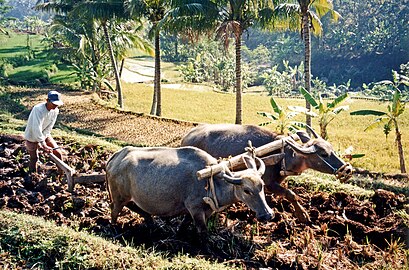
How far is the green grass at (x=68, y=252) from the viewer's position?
473 cm

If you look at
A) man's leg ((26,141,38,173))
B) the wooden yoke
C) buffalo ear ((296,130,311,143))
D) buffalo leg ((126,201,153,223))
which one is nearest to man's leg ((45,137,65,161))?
man's leg ((26,141,38,173))

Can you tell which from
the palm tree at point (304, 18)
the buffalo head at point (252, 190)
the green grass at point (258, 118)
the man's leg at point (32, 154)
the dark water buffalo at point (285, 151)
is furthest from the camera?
the green grass at point (258, 118)

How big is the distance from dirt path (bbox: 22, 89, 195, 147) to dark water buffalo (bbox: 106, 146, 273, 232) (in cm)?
596

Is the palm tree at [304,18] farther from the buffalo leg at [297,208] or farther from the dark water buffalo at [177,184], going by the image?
the dark water buffalo at [177,184]

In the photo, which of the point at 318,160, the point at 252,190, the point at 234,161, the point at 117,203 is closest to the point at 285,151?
the point at 318,160

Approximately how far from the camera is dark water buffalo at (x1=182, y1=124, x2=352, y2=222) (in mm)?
5922

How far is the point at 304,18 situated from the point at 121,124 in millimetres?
6658

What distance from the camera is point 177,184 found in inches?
216

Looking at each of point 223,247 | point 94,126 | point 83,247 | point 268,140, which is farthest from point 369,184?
point 94,126

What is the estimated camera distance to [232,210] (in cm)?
633

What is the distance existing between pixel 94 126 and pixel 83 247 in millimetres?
9774

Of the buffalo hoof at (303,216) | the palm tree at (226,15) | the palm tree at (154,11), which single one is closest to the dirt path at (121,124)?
the palm tree at (154,11)

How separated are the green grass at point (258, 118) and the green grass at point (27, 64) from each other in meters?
4.12

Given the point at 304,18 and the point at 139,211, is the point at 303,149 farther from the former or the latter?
the point at 304,18
